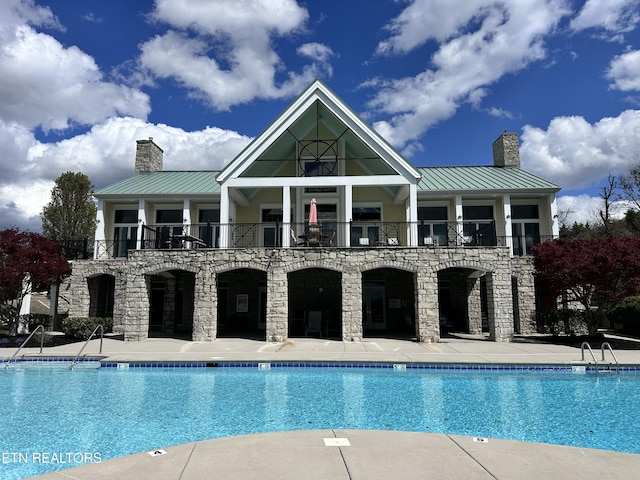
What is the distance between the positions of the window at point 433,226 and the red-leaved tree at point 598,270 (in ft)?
19.5

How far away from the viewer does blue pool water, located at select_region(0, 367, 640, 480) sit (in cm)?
611

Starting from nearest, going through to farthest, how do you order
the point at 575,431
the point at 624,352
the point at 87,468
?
the point at 87,468, the point at 575,431, the point at 624,352

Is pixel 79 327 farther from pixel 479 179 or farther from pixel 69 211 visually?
pixel 69 211

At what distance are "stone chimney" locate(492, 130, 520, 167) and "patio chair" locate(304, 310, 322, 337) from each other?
Answer: 15715 millimetres

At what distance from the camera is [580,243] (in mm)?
16062

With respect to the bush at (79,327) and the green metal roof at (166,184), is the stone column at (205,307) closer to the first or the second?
the bush at (79,327)

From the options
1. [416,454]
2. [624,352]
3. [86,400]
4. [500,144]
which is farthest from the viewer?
[500,144]

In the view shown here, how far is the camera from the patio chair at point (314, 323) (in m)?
17.8

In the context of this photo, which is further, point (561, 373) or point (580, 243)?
point (580, 243)

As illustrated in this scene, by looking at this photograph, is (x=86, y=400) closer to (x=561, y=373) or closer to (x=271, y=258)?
(x=271, y=258)

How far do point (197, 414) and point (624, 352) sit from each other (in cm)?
1340

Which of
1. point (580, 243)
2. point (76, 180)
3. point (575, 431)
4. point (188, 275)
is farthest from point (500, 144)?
point (76, 180)

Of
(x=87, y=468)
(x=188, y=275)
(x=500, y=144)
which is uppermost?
(x=500, y=144)

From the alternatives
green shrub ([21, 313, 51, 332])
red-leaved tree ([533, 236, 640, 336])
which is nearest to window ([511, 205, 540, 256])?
red-leaved tree ([533, 236, 640, 336])
